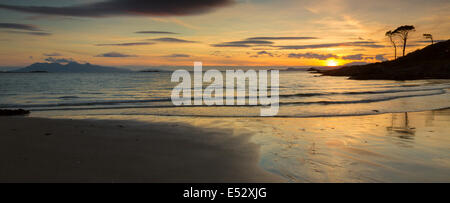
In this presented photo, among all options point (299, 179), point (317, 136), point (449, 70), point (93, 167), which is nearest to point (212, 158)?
point (299, 179)

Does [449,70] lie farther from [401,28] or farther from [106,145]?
[106,145]

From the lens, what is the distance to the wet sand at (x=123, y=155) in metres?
5.43

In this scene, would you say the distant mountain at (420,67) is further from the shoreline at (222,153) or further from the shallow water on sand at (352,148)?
the shoreline at (222,153)

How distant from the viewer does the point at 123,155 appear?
6.87 m

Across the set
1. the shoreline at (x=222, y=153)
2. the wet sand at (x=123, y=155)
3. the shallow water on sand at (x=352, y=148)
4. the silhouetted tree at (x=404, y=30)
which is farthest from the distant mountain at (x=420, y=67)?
the wet sand at (x=123, y=155)

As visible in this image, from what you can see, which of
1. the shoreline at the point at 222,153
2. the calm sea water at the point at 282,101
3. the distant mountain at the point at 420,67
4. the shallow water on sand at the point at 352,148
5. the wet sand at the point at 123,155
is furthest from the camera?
the distant mountain at the point at 420,67

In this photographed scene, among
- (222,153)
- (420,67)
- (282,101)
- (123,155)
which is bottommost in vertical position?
(222,153)

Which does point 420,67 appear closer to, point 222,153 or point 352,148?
point 352,148

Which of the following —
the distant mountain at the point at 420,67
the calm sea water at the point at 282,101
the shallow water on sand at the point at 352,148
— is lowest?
the shallow water on sand at the point at 352,148

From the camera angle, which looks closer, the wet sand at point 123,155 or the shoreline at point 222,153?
the wet sand at point 123,155

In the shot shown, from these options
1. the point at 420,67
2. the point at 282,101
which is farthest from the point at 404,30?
the point at 282,101
